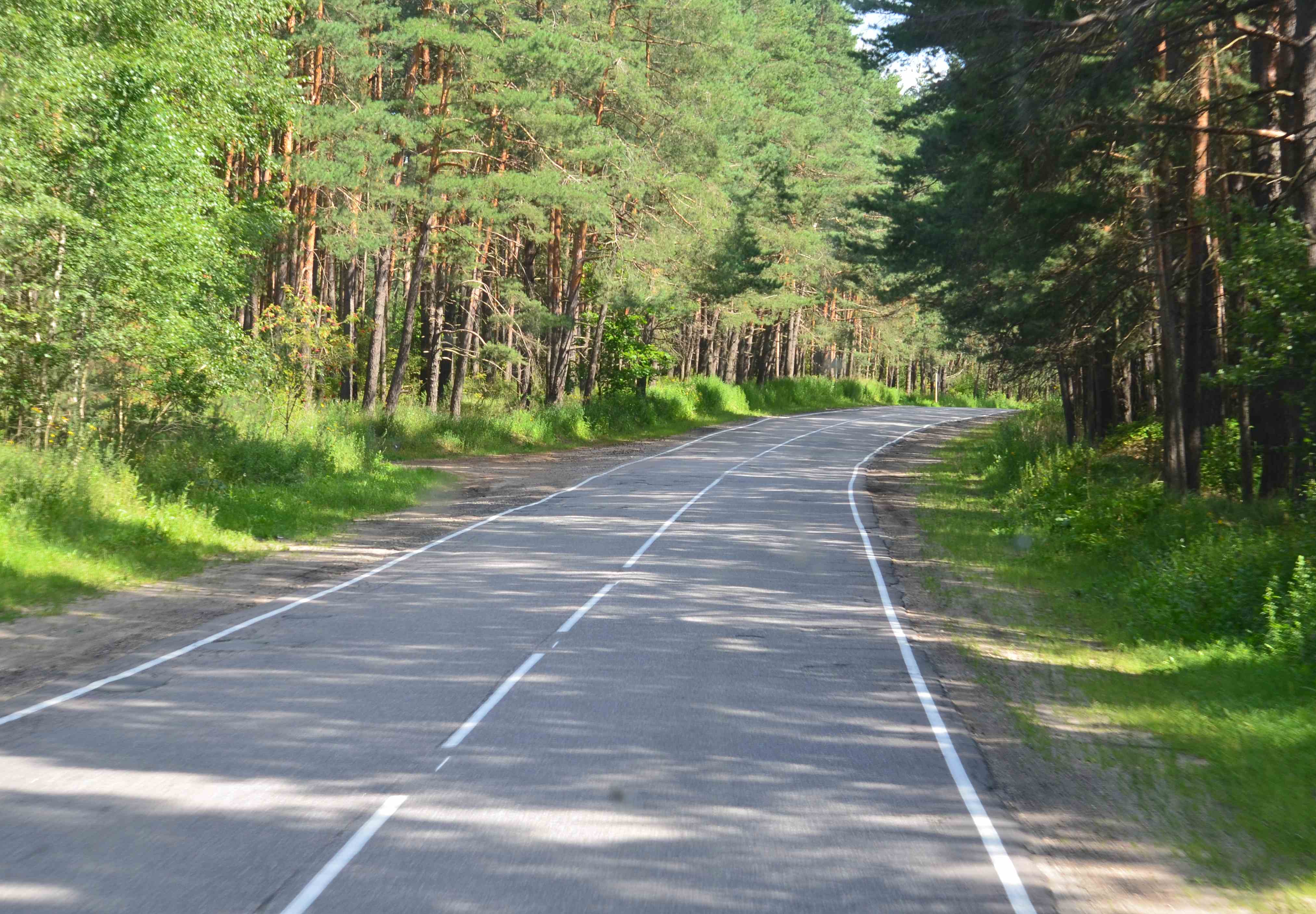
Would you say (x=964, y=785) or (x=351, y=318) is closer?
(x=964, y=785)

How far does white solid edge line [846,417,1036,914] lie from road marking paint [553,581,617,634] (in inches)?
128

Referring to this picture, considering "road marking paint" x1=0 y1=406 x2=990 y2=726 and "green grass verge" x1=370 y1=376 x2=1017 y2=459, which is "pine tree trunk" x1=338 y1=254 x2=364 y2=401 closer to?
"green grass verge" x1=370 y1=376 x2=1017 y2=459

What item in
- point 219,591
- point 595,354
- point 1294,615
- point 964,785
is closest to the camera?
point 964,785

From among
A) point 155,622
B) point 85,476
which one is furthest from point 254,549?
point 155,622

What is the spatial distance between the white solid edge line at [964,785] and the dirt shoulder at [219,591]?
273 inches

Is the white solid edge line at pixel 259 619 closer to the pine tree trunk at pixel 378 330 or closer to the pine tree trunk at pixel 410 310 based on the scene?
the pine tree trunk at pixel 410 310

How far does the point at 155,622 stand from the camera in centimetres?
1185

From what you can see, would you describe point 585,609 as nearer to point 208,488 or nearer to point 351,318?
point 208,488

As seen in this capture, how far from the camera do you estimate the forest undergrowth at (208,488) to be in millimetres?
13773

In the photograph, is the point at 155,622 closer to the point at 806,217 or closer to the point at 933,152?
the point at 933,152

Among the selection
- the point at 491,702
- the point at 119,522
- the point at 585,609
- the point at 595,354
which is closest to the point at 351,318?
the point at 595,354

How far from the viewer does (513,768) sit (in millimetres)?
7195

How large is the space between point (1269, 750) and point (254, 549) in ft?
44.2

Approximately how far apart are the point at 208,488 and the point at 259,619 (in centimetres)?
762
